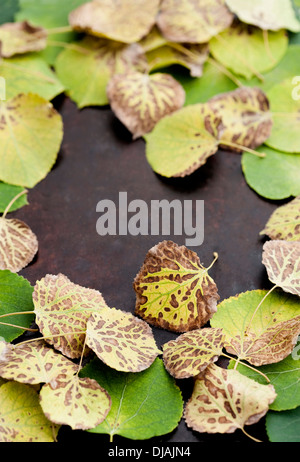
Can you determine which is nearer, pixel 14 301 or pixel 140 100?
pixel 14 301

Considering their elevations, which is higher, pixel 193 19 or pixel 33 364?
pixel 193 19

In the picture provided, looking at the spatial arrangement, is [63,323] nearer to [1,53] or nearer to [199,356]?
[199,356]

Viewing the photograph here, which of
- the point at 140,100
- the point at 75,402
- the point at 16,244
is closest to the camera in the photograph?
the point at 75,402

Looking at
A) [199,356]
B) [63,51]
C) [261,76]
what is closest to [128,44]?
[63,51]

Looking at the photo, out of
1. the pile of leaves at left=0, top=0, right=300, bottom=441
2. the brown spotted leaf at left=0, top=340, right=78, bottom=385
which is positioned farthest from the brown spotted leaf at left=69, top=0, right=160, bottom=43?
the brown spotted leaf at left=0, top=340, right=78, bottom=385

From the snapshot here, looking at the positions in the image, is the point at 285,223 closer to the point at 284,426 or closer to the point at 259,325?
the point at 259,325

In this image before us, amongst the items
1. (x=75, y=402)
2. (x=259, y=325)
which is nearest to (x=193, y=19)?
(x=259, y=325)

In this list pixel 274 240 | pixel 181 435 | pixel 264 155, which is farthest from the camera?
pixel 264 155
